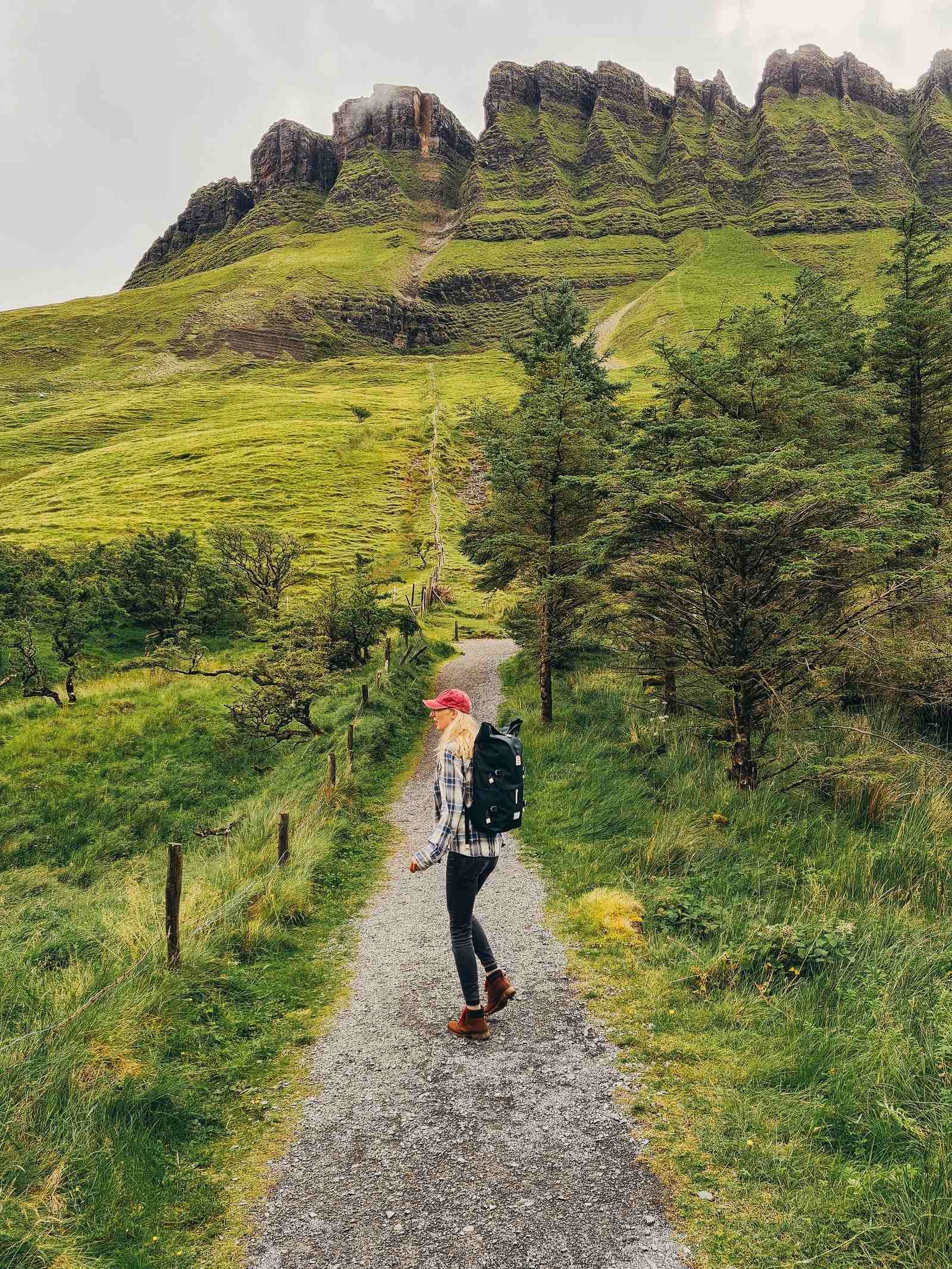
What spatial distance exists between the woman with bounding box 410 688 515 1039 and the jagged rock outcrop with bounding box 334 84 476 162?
227379mm

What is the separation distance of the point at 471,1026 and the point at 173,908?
2.76m

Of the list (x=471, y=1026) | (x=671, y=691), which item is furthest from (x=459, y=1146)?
(x=671, y=691)

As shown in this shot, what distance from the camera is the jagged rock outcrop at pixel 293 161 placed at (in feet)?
604

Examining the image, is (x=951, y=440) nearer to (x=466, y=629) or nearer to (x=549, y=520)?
(x=549, y=520)

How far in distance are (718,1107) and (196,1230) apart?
3131 millimetres

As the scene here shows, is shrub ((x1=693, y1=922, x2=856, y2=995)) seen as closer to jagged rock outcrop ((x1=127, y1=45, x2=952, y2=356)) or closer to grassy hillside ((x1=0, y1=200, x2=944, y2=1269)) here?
grassy hillside ((x1=0, y1=200, x2=944, y2=1269))

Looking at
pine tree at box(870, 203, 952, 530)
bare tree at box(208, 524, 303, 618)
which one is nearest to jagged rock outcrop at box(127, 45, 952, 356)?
bare tree at box(208, 524, 303, 618)

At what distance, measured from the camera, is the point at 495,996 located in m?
5.38

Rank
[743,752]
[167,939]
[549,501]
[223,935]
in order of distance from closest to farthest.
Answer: [167,939], [223,935], [743,752], [549,501]

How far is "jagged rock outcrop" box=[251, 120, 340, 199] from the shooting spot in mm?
184250

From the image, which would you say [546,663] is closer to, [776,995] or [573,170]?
[776,995]

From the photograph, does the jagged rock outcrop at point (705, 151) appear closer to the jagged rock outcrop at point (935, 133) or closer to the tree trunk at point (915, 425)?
the jagged rock outcrop at point (935, 133)

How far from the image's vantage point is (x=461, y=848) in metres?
5.00

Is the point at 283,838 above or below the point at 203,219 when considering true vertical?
below
